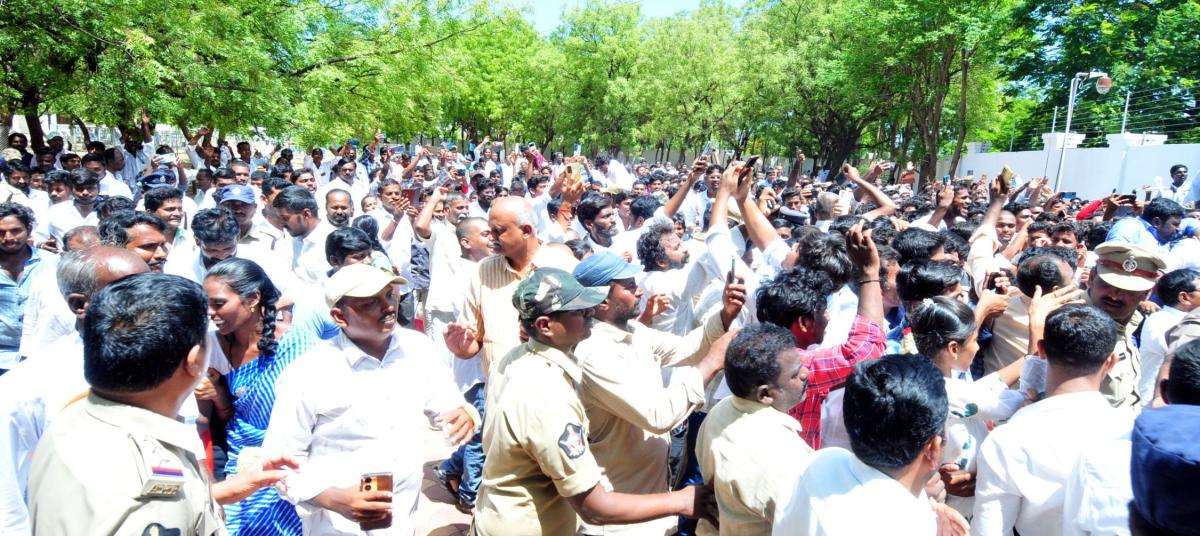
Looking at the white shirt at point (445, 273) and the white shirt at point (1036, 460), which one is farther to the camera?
the white shirt at point (445, 273)

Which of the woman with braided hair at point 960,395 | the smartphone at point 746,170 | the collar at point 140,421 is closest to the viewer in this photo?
the collar at point 140,421

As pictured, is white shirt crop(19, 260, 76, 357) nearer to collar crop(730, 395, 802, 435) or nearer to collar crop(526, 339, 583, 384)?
collar crop(526, 339, 583, 384)

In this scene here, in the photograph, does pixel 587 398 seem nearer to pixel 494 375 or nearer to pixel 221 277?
pixel 494 375

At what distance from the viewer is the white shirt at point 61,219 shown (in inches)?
279

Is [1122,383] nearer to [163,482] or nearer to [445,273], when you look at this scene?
[163,482]

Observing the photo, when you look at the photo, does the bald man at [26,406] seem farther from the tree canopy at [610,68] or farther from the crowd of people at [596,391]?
the tree canopy at [610,68]

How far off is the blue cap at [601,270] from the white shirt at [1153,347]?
111 inches

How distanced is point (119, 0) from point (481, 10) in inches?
322

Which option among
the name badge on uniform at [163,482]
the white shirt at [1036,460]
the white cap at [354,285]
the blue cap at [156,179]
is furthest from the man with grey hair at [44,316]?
the blue cap at [156,179]

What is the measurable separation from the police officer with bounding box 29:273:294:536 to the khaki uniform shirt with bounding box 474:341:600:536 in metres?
0.91

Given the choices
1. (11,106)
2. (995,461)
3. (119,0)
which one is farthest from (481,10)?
(995,461)

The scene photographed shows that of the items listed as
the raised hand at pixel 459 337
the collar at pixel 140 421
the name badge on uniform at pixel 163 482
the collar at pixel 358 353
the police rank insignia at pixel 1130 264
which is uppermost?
the collar at pixel 140 421

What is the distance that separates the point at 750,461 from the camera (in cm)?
231

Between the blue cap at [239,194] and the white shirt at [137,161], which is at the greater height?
the blue cap at [239,194]
